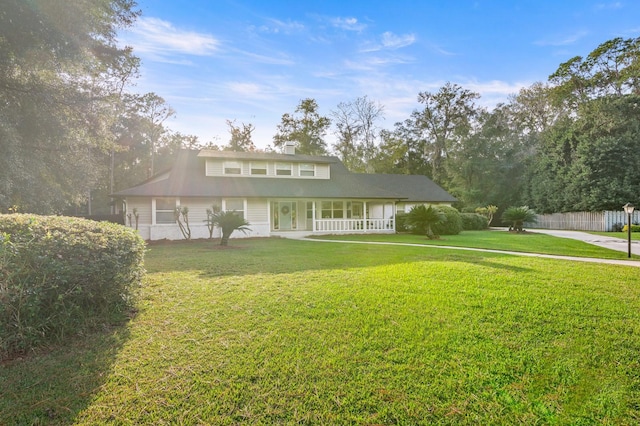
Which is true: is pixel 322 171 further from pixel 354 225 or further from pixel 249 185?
pixel 249 185

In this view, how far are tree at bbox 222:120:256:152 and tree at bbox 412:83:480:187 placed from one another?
2033cm

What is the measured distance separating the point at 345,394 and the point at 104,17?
19.2 meters

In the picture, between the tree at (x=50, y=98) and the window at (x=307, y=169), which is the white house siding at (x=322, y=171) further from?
the tree at (x=50, y=98)

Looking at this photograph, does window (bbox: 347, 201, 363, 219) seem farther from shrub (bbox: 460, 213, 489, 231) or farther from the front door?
shrub (bbox: 460, 213, 489, 231)

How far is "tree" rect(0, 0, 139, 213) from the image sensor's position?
11508 millimetres

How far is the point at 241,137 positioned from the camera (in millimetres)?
38031

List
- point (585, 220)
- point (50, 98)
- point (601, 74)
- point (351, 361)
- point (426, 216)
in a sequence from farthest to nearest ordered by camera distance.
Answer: point (601, 74) → point (585, 220) → point (426, 216) → point (50, 98) → point (351, 361)

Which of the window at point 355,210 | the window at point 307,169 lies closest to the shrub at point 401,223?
the window at point 355,210

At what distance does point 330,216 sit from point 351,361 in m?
Result: 19.3

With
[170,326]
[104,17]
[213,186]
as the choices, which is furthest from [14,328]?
[104,17]

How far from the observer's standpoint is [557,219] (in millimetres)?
27422

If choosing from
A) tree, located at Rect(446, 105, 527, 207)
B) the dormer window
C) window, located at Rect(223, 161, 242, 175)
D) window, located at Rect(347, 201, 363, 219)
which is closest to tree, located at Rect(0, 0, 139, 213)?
window, located at Rect(223, 161, 242, 175)

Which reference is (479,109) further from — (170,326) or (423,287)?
(170,326)

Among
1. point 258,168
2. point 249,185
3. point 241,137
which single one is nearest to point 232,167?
point 258,168
